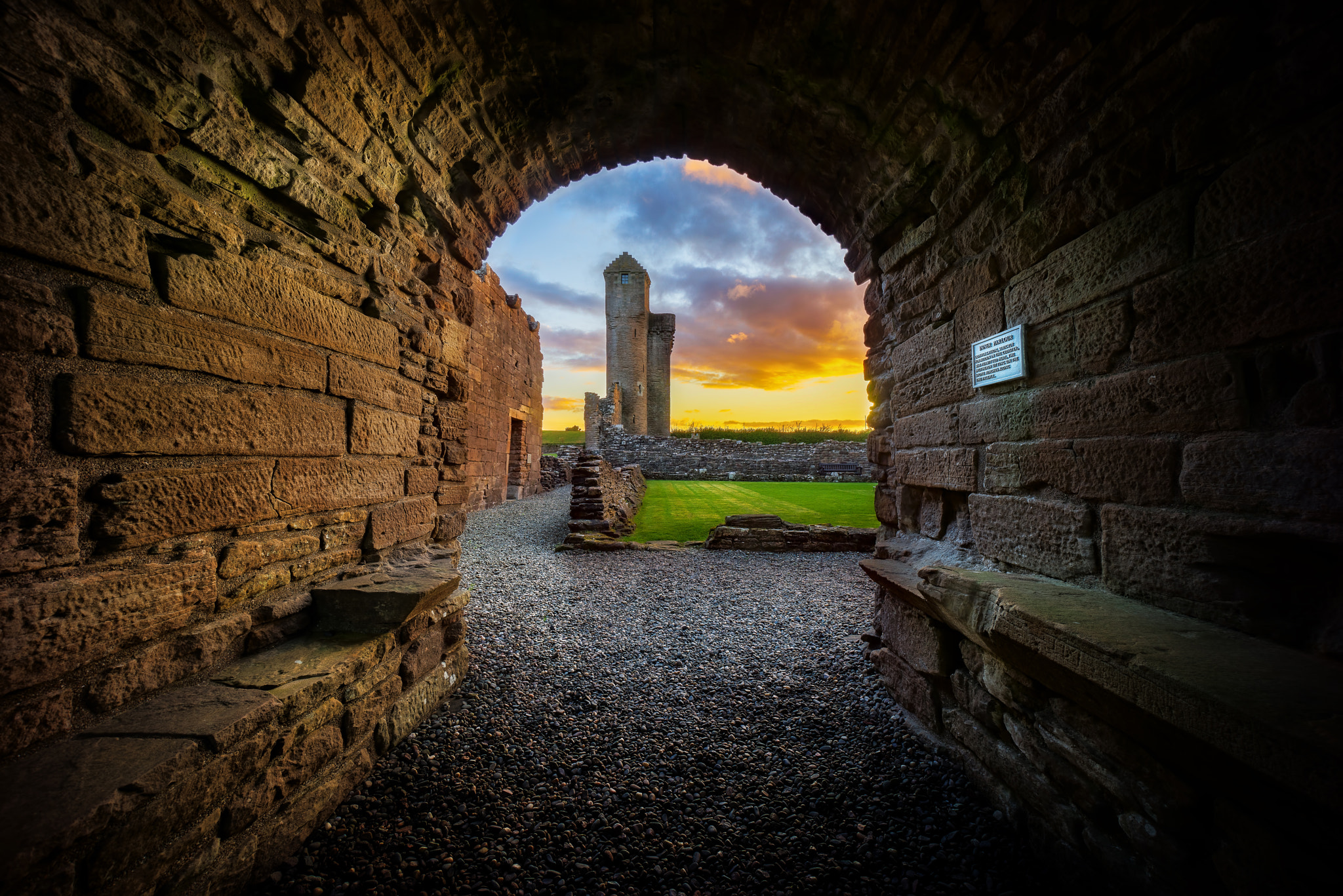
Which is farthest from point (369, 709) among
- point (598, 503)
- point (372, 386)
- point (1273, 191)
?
point (598, 503)

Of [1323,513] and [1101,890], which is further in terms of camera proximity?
[1101,890]

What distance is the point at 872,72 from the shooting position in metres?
2.45

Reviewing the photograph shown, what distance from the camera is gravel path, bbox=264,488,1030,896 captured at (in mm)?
1726

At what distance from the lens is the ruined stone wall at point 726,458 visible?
21.6 m

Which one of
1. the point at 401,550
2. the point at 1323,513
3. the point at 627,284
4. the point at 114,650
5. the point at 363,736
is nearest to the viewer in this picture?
the point at 1323,513

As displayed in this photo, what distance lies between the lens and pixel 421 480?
3070mm

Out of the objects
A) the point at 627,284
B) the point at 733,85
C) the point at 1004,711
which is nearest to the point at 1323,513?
the point at 1004,711

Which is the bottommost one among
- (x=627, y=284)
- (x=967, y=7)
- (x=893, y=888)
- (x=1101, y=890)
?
(x=893, y=888)

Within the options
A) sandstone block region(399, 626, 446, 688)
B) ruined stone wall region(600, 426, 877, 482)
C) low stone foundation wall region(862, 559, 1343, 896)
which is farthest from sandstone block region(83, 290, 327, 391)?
ruined stone wall region(600, 426, 877, 482)

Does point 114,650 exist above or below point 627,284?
below

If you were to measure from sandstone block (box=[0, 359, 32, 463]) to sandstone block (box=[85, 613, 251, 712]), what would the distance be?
27.6 inches

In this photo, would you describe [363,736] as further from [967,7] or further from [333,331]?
[967,7]

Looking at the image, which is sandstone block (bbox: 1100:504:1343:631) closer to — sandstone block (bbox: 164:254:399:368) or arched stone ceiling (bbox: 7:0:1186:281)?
arched stone ceiling (bbox: 7:0:1186:281)

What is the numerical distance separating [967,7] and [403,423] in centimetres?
341
